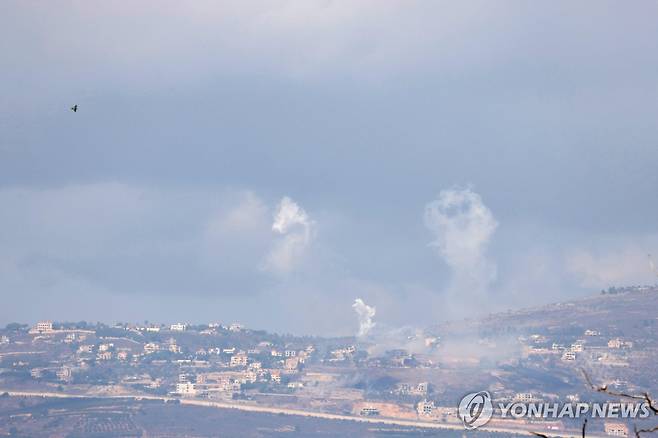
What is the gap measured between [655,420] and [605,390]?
5111 inches

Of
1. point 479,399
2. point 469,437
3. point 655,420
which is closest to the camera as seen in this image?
point 479,399

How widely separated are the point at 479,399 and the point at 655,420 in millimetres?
88069

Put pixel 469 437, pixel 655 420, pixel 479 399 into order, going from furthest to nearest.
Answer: pixel 469 437
pixel 655 420
pixel 479 399

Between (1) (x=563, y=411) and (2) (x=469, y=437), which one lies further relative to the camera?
(2) (x=469, y=437)

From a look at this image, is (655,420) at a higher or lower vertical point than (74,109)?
lower

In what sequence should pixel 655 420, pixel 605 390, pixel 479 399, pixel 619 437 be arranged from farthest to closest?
pixel 619 437 → pixel 655 420 → pixel 479 399 → pixel 605 390

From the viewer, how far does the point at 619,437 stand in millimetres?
199250

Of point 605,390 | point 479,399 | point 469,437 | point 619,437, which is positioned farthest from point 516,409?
point 619,437

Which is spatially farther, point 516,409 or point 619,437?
point 619,437

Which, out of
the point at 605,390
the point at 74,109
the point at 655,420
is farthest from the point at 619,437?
the point at 605,390

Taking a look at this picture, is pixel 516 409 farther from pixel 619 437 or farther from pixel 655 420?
pixel 619 437

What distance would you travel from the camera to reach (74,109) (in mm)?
101312

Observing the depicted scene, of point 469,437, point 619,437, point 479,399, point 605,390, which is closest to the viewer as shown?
point 605,390

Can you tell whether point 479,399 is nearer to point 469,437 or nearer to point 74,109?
point 74,109
